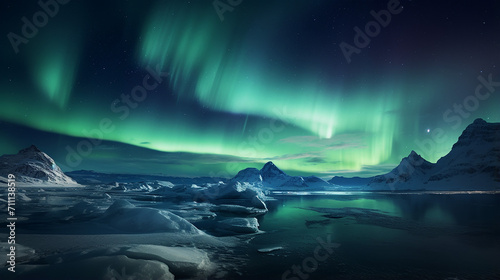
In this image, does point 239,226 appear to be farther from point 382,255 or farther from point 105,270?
point 105,270

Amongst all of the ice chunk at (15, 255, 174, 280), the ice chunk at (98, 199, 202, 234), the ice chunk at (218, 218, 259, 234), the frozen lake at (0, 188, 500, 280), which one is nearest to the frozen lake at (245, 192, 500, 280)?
the frozen lake at (0, 188, 500, 280)

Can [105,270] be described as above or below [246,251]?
above

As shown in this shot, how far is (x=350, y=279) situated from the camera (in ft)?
32.8

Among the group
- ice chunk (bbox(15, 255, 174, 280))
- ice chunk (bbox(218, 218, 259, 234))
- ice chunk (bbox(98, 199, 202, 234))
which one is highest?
ice chunk (bbox(15, 255, 174, 280))

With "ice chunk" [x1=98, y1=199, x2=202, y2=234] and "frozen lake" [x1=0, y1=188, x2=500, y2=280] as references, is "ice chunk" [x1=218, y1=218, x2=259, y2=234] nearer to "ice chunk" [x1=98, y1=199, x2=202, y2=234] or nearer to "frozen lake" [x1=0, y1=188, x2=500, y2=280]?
"frozen lake" [x1=0, y1=188, x2=500, y2=280]

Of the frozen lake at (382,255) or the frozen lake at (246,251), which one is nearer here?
the frozen lake at (246,251)

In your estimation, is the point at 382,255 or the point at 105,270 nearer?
the point at 105,270

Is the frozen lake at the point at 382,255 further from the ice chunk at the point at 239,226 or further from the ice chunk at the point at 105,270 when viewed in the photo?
the ice chunk at the point at 105,270

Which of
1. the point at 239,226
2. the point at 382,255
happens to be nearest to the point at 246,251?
the point at 239,226

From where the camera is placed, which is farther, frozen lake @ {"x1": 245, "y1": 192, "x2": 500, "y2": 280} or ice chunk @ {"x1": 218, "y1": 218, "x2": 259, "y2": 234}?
ice chunk @ {"x1": 218, "y1": 218, "x2": 259, "y2": 234}

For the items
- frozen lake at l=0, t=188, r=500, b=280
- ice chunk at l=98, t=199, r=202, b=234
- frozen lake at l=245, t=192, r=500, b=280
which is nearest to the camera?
frozen lake at l=0, t=188, r=500, b=280

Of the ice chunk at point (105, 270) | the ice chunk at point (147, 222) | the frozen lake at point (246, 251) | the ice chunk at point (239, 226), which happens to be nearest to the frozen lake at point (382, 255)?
the frozen lake at point (246, 251)

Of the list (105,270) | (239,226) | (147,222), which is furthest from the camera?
(239,226)

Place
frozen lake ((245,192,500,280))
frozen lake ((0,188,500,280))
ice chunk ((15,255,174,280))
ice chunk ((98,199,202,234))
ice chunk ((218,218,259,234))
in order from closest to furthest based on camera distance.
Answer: ice chunk ((15,255,174,280)), frozen lake ((0,188,500,280)), frozen lake ((245,192,500,280)), ice chunk ((98,199,202,234)), ice chunk ((218,218,259,234))
